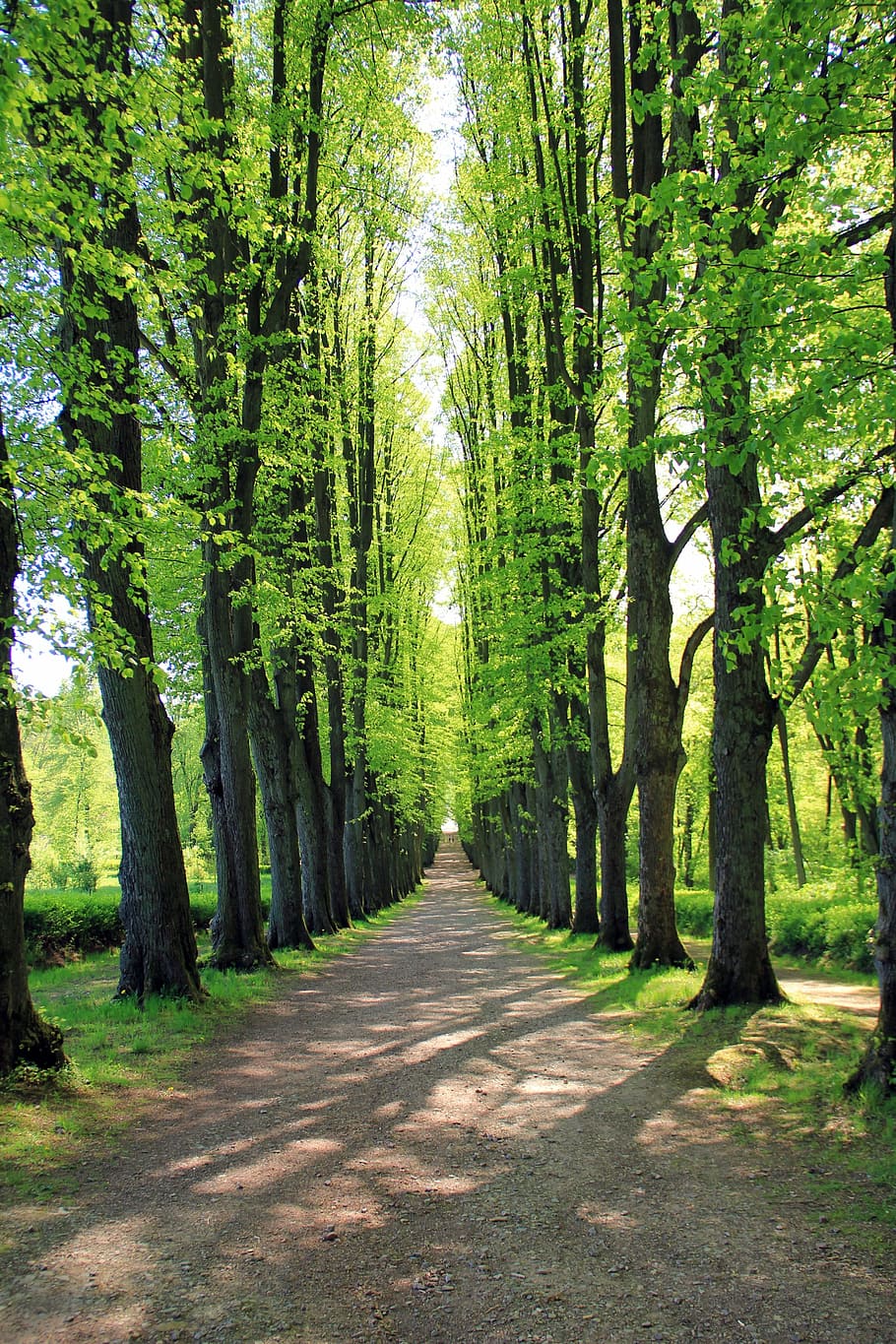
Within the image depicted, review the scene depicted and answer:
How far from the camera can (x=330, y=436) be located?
1602 centimetres

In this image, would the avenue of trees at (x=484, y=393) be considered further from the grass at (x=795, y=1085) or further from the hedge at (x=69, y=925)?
the hedge at (x=69, y=925)

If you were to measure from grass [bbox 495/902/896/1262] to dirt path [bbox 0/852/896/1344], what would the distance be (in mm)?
140

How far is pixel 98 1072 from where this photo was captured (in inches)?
265

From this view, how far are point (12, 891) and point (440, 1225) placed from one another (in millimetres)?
3769

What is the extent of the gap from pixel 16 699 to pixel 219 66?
10.0m

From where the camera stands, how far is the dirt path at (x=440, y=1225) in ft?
10.9

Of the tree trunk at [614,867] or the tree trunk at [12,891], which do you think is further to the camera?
the tree trunk at [614,867]

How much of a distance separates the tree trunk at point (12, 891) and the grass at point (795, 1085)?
15.5 ft

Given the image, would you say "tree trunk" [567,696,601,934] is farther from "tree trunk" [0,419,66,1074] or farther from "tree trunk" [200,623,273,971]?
"tree trunk" [0,419,66,1074]

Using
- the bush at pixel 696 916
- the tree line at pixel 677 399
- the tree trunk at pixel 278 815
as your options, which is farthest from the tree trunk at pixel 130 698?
the bush at pixel 696 916

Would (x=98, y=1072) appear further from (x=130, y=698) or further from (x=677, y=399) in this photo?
(x=677, y=399)

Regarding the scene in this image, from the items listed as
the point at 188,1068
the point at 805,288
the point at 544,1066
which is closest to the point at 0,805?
the point at 188,1068

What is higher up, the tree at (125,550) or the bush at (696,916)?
the tree at (125,550)

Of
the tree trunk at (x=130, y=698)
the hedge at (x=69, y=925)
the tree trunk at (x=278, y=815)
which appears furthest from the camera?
the hedge at (x=69, y=925)
